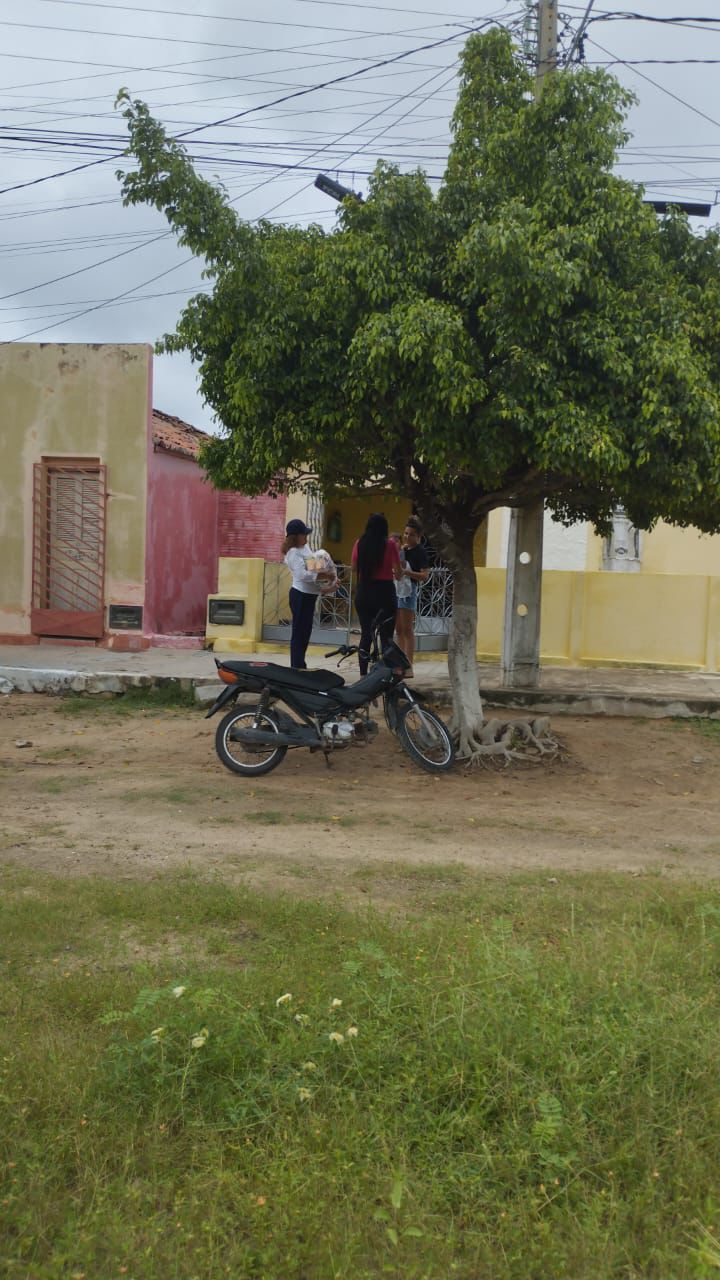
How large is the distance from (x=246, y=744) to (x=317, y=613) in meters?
7.27

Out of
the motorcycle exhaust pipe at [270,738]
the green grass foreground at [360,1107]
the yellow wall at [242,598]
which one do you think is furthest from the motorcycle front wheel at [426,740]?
the yellow wall at [242,598]

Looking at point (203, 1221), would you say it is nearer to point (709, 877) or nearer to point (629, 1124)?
point (629, 1124)

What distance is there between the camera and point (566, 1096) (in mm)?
3113

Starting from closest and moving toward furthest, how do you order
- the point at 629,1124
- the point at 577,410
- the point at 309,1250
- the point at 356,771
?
the point at 309,1250 → the point at 629,1124 → the point at 577,410 → the point at 356,771

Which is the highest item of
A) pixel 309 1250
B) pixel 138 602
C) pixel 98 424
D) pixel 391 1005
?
pixel 98 424

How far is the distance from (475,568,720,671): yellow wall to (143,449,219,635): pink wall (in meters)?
4.54

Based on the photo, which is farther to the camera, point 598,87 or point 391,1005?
point 598,87

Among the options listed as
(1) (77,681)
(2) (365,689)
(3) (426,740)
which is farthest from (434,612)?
(2) (365,689)

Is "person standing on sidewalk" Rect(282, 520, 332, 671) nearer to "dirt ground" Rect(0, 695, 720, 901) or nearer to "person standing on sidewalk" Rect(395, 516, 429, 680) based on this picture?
"dirt ground" Rect(0, 695, 720, 901)

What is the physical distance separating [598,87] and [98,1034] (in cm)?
696

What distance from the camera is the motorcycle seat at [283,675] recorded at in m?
8.01

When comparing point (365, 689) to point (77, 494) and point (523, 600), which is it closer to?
point (523, 600)

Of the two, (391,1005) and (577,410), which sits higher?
(577,410)

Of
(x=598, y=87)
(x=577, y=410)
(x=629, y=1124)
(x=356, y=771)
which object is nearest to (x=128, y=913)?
(x=629, y=1124)
